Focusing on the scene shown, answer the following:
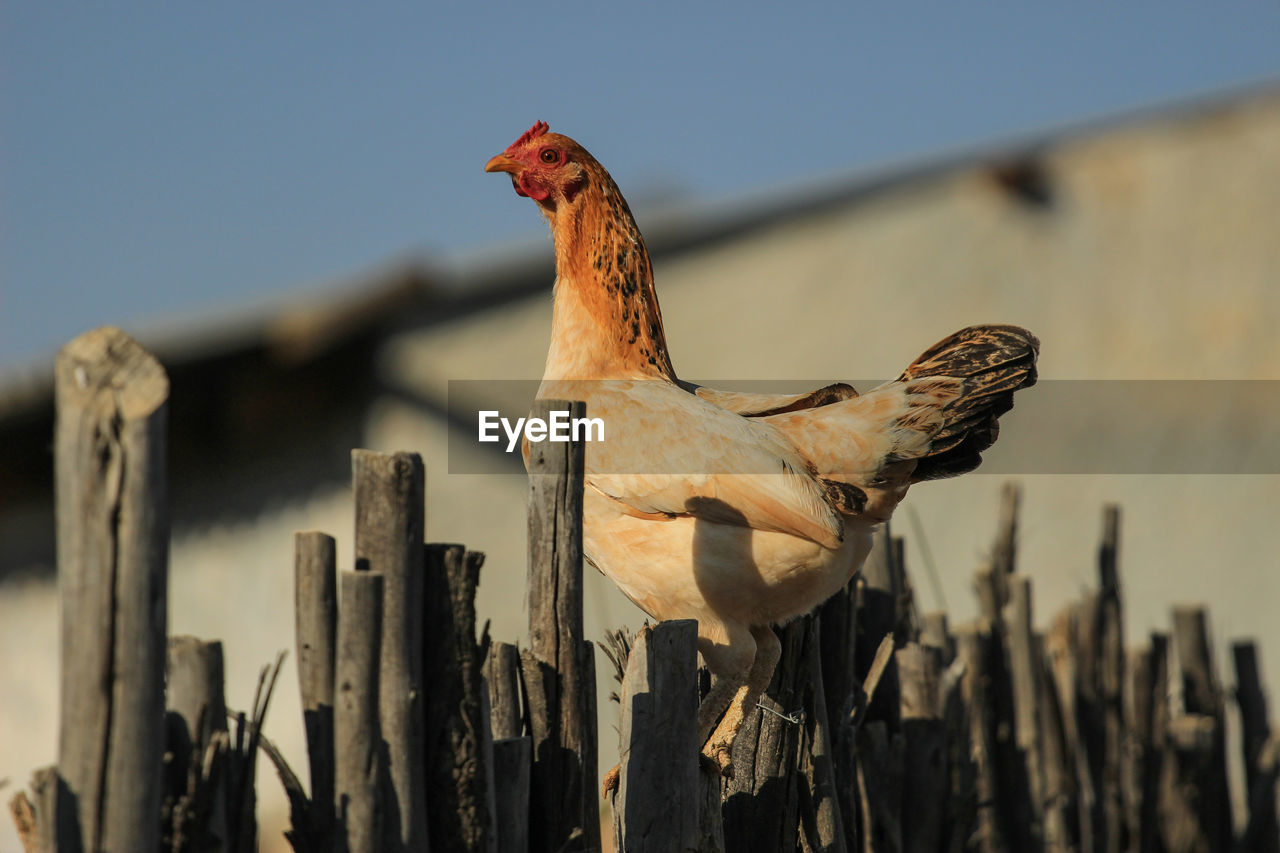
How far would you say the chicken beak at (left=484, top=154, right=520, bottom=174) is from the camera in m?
3.64

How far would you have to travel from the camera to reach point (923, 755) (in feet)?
12.9

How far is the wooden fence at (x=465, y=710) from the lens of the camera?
1.77 metres

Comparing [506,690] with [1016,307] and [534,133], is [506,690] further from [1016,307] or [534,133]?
[1016,307]

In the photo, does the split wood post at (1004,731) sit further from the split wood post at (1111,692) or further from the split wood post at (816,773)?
the split wood post at (816,773)

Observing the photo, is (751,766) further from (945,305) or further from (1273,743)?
(945,305)

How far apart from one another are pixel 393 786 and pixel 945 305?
8082 millimetres

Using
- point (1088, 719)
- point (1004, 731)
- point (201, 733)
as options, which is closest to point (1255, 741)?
point (1088, 719)

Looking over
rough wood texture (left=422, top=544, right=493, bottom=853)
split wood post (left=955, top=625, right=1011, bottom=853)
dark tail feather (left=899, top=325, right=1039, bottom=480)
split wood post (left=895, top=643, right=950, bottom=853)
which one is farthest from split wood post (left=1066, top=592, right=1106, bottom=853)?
rough wood texture (left=422, top=544, right=493, bottom=853)

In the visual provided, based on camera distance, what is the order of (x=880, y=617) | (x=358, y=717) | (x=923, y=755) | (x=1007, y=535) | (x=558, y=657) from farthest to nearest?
1. (x=1007, y=535)
2. (x=880, y=617)
3. (x=923, y=755)
4. (x=558, y=657)
5. (x=358, y=717)

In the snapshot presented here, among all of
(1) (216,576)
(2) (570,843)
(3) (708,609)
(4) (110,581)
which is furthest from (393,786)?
(1) (216,576)

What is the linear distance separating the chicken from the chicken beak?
0.71 m

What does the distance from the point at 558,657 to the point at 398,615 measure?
517 millimetres

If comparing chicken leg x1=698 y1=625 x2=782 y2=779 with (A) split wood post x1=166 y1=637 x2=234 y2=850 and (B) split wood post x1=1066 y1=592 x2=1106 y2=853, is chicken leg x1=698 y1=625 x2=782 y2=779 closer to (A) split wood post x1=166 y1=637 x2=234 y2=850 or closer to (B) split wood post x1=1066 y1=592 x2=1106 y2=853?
(A) split wood post x1=166 y1=637 x2=234 y2=850

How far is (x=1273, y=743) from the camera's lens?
5199mm
